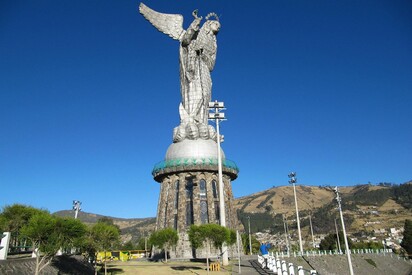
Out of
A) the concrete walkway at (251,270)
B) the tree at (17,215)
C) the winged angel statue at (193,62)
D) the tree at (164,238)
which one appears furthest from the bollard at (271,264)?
the winged angel statue at (193,62)

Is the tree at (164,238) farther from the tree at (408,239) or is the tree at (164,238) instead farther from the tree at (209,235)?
the tree at (408,239)

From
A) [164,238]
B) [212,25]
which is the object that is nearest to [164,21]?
[212,25]

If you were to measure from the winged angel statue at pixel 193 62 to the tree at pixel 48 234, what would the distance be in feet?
109

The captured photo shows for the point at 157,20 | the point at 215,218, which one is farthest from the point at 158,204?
the point at 157,20

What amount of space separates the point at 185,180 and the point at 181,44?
2290 centimetres

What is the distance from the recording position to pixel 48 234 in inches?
812

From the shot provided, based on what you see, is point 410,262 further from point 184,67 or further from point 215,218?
point 184,67

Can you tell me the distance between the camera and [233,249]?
160 ft

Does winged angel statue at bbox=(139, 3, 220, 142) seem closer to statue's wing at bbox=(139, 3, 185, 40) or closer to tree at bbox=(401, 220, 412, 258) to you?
statue's wing at bbox=(139, 3, 185, 40)

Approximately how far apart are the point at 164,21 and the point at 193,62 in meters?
8.89

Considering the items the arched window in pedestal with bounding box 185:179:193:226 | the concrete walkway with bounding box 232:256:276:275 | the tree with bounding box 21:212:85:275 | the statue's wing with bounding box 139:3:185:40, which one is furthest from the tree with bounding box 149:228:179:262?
the statue's wing with bounding box 139:3:185:40

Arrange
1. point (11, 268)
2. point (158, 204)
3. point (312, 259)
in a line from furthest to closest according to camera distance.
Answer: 1. point (158, 204)
2. point (312, 259)
3. point (11, 268)

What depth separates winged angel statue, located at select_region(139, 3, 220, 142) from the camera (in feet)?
182

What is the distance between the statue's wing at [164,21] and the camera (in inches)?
2319
